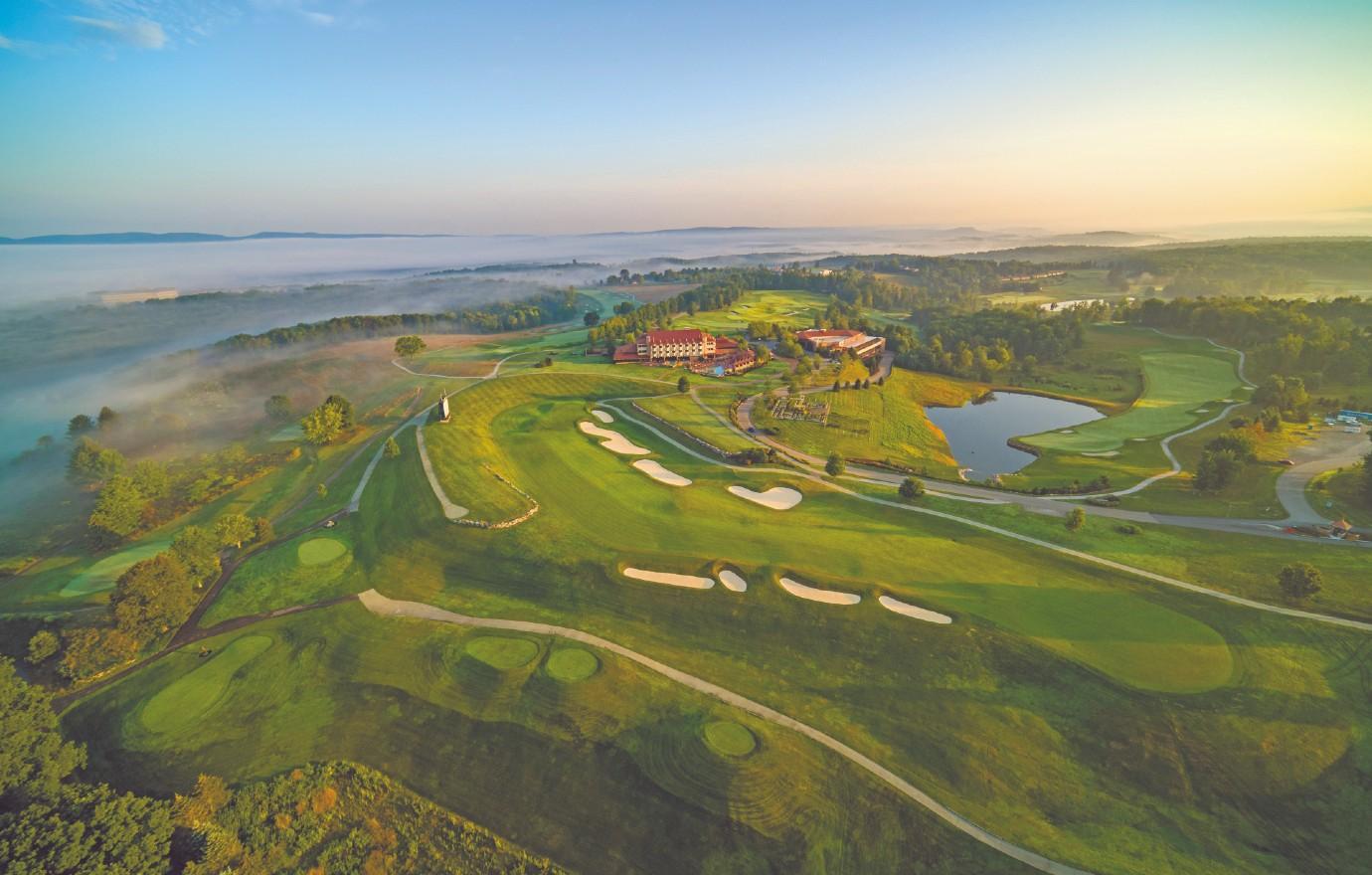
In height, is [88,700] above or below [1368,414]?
below

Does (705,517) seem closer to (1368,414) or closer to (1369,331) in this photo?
(1368,414)

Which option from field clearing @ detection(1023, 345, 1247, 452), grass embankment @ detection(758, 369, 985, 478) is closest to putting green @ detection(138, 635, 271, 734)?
grass embankment @ detection(758, 369, 985, 478)

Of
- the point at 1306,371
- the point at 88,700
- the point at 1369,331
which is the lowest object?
the point at 88,700

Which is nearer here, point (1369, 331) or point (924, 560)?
point (924, 560)

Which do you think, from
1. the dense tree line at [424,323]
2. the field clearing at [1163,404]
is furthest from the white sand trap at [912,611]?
the dense tree line at [424,323]

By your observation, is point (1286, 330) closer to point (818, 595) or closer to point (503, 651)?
point (818, 595)

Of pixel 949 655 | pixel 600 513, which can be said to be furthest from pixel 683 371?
pixel 949 655

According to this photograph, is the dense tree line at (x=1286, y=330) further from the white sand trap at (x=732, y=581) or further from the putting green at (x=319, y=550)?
the putting green at (x=319, y=550)
